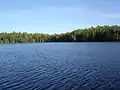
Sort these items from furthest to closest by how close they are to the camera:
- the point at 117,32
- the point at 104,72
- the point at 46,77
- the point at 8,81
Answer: the point at 117,32, the point at 104,72, the point at 46,77, the point at 8,81

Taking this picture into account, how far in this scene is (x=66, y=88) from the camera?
27.5 metres

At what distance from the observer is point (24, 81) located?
3144 centimetres

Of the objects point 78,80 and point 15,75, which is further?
point 15,75

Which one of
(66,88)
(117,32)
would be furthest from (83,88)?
(117,32)

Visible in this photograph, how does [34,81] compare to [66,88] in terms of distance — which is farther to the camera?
[34,81]

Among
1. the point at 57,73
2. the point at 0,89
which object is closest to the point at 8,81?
the point at 0,89

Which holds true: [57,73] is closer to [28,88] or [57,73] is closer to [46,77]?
[46,77]

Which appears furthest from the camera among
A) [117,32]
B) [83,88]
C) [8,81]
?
[117,32]

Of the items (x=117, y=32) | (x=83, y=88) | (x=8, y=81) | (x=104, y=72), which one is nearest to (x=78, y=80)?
(x=83, y=88)

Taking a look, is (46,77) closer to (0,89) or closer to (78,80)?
(78,80)

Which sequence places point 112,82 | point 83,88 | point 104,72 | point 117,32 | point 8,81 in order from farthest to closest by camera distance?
point 117,32 → point 104,72 → point 8,81 → point 112,82 → point 83,88

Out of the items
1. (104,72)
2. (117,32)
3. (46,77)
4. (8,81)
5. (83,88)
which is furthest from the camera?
(117,32)

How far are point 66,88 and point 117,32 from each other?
171 m

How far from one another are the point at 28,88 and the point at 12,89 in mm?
1824
